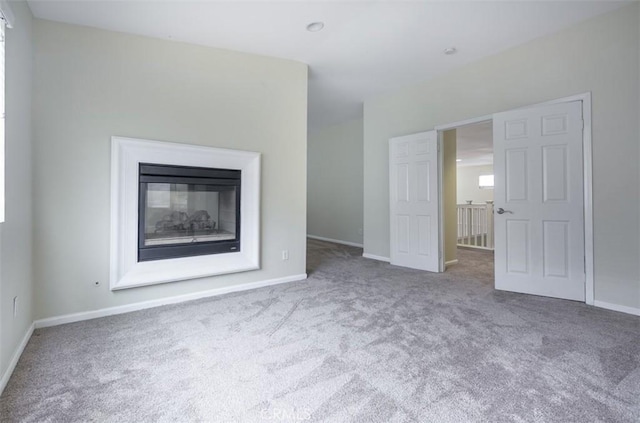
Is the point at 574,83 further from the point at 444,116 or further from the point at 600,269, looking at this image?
the point at 600,269

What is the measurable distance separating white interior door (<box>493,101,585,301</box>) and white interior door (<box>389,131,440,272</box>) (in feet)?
2.71

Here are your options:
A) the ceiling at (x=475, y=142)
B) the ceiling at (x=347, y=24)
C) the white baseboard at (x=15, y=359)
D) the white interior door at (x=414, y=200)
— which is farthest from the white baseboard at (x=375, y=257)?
the white baseboard at (x=15, y=359)

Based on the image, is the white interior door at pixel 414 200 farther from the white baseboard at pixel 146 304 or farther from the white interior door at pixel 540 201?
the white baseboard at pixel 146 304

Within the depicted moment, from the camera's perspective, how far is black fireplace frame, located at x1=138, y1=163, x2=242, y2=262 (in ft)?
8.86

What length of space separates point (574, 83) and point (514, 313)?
7.54ft

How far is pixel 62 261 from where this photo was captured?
2.46 metres

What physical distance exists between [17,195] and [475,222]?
23.9ft

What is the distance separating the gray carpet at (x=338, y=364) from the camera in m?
1.38

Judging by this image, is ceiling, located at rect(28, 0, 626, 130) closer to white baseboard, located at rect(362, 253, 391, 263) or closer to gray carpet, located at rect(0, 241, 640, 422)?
gray carpet, located at rect(0, 241, 640, 422)

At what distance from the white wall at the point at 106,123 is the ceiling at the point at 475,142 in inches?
137

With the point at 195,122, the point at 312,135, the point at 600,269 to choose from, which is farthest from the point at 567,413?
the point at 312,135

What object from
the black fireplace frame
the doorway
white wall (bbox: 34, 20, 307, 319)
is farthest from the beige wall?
the black fireplace frame

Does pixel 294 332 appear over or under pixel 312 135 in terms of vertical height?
under

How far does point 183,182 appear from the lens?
292 cm
